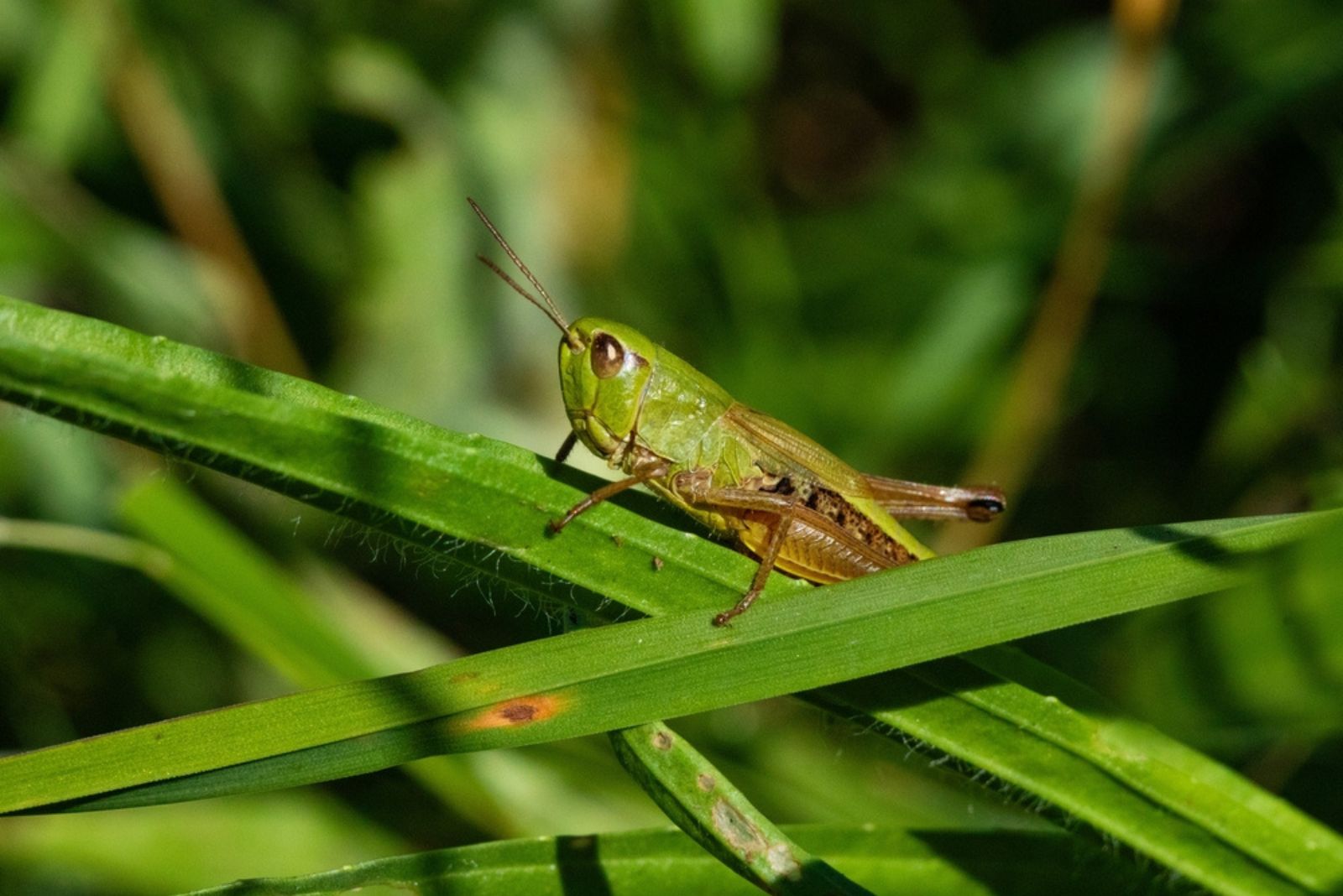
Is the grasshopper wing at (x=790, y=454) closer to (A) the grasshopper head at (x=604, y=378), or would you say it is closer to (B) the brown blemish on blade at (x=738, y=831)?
(A) the grasshopper head at (x=604, y=378)

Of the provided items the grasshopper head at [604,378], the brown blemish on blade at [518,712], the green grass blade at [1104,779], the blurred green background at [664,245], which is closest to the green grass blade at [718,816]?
the brown blemish on blade at [518,712]

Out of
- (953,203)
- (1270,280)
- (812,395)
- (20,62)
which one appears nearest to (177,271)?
(20,62)

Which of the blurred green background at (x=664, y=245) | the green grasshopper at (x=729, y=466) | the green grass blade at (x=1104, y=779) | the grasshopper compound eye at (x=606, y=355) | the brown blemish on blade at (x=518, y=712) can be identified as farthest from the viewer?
the blurred green background at (x=664, y=245)

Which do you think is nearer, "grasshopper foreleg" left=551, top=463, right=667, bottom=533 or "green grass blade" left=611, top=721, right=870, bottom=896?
"green grass blade" left=611, top=721, right=870, bottom=896

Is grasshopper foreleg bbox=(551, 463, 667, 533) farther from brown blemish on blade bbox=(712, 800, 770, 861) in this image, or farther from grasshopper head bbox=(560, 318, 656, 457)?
brown blemish on blade bbox=(712, 800, 770, 861)

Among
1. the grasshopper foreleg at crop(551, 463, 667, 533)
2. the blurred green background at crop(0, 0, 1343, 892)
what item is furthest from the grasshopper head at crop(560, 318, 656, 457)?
the blurred green background at crop(0, 0, 1343, 892)

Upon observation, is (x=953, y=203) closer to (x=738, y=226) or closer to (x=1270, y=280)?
(x=738, y=226)

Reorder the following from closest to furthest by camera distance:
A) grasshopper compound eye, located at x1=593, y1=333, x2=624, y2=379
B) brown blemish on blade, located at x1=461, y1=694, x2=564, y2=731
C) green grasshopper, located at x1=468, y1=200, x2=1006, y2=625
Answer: brown blemish on blade, located at x1=461, y1=694, x2=564, y2=731, green grasshopper, located at x1=468, y1=200, x2=1006, y2=625, grasshopper compound eye, located at x1=593, y1=333, x2=624, y2=379
